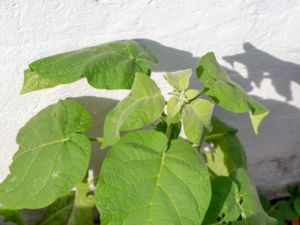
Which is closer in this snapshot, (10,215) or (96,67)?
(96,67)

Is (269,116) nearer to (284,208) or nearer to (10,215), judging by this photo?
(284,208)

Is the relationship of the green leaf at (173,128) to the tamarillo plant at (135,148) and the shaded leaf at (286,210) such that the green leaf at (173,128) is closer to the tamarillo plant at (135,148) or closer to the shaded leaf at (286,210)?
the tamarillo plant at (135,148)

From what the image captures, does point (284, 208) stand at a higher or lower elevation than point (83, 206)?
lower

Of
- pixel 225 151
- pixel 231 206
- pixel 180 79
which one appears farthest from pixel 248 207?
pixel 180 79

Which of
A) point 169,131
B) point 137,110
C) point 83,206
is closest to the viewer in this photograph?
point 137,110

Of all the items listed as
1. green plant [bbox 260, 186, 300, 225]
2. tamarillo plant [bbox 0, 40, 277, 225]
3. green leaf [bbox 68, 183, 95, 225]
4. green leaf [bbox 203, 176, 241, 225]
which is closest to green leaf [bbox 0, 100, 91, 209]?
tamarillo plant [bbox 0, 40, 277, 225]

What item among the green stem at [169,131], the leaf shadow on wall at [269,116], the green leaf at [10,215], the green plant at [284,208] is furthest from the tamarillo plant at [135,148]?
the green plant at [284,208]
